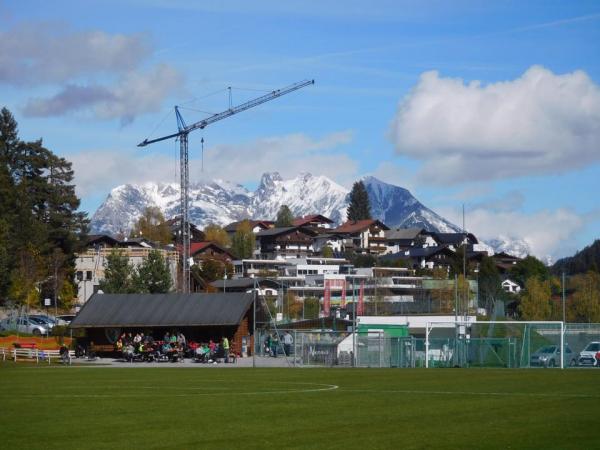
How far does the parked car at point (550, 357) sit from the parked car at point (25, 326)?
161ft

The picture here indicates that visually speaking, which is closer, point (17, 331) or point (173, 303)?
point (173, 303)

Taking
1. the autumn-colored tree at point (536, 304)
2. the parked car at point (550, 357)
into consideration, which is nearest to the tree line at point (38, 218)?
the autumn-colored tree at point (536, 304)

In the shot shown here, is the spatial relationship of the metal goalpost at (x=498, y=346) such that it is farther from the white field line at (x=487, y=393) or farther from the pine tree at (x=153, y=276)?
the pine tree at (x=153, y=276)

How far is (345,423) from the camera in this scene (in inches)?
791

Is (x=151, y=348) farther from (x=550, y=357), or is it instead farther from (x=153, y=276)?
(x=153, y=276)

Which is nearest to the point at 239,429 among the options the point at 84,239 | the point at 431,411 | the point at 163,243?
the point at 431,411

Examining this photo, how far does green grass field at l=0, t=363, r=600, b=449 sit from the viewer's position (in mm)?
17438

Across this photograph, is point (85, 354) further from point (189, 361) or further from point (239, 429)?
point (239, 429)

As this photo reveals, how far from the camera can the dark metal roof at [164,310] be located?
69000 millimetres

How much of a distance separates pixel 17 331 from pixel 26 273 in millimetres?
14105

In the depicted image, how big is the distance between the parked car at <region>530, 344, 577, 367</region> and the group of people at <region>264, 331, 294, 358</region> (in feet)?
59.8

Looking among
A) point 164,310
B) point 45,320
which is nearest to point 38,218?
point 45,320

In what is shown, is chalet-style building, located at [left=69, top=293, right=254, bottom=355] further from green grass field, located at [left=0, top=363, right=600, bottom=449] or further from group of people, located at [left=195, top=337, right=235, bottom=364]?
green grass field, located at [left=0, top=363, right=600, bottom=449]

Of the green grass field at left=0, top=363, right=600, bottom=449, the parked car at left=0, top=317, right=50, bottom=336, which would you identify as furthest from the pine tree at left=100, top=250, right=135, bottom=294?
the green grass field at left=0, top=363, right=600, bottom=449
